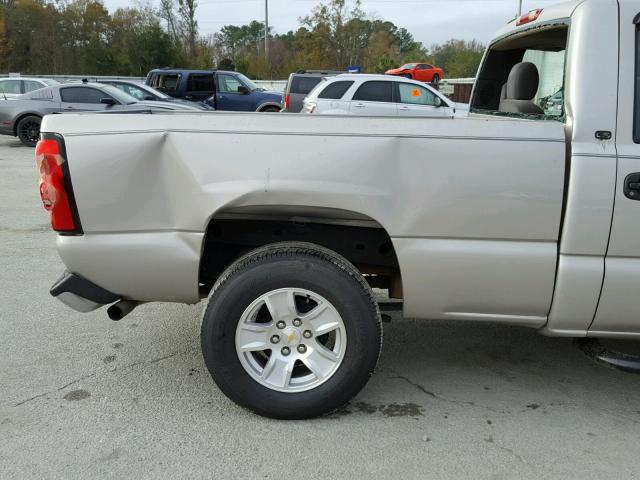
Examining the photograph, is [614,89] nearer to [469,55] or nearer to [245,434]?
[245,434]

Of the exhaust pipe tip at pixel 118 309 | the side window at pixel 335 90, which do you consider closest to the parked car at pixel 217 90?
the side window at pixel 335 90

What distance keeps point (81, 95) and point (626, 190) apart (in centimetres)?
1363

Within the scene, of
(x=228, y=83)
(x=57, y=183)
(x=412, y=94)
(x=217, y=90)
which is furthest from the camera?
(x=228, y=83)

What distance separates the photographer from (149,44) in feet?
131

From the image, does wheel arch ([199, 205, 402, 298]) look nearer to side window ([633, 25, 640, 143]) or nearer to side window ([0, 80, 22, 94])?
side window ([633, 25, 640, 143])

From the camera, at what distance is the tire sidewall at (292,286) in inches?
113

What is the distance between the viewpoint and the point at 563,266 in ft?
9.20

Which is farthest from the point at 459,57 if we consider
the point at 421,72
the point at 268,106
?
the point at 268,106

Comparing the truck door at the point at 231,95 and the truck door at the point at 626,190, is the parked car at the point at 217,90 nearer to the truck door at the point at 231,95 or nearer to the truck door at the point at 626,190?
the truck door at the point at 231,95

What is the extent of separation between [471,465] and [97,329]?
2.71 meters

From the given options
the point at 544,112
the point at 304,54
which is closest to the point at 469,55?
the point at 304,54

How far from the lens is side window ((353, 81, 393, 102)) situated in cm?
1415

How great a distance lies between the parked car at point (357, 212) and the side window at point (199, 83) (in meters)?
16.1

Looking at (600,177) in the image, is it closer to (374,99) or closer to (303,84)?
(374,99)
